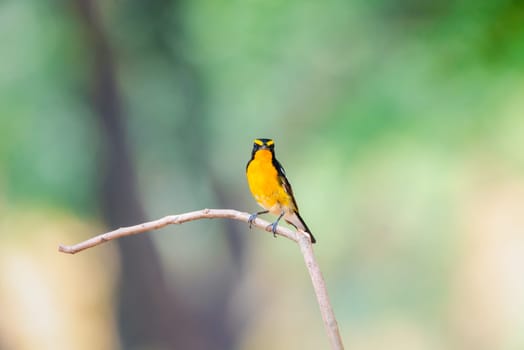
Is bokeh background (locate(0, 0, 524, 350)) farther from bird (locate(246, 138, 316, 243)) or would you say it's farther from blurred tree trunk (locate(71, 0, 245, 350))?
bird (locate(246, 138, 316, 243))

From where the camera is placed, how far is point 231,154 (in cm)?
787

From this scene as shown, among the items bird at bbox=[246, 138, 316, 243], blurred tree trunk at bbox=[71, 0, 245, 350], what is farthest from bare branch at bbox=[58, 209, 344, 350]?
blurred tree trunk at bbox=[71, 0, 245, 350]

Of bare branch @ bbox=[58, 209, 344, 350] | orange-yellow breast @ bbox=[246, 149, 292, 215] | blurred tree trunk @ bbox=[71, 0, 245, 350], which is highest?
blurred tree trunk @ bbox=[71, 0, 245, 350]

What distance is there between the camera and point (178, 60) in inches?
303

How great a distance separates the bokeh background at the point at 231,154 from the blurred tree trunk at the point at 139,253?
0.06 feet

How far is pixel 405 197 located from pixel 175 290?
8.63ft

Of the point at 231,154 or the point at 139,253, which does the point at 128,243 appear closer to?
the point at 139,253

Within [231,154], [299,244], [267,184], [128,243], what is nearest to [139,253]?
[128,243]

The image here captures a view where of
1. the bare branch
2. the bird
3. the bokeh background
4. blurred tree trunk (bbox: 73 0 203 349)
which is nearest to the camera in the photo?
the bare branch

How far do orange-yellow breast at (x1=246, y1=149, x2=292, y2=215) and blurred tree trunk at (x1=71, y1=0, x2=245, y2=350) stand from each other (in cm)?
399

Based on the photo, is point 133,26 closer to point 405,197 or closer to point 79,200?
point 79,200

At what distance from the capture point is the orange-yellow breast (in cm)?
315

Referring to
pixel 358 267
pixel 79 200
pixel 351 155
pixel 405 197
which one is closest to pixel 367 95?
pixel 351 155

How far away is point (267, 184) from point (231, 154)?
15.5 ft
